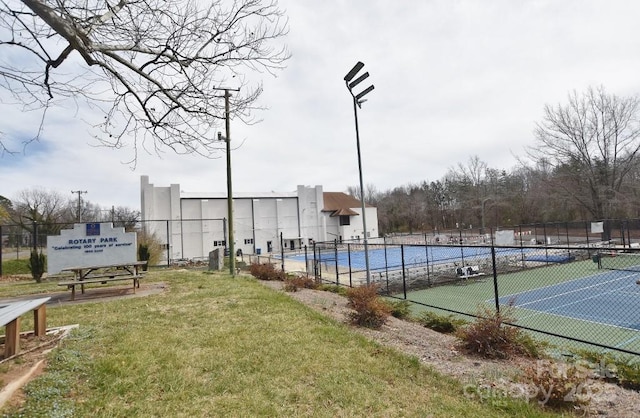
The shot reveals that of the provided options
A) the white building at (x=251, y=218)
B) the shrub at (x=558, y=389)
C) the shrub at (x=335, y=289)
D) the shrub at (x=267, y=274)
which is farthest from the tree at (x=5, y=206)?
the shrub at (x=558, y=389)

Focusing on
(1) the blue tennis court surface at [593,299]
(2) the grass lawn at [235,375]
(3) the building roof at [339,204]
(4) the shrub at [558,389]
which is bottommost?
(1) the blue tennis court surface at [593,299]

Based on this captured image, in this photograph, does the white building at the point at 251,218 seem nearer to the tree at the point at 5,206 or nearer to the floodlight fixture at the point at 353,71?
the tree at the point at 5,206

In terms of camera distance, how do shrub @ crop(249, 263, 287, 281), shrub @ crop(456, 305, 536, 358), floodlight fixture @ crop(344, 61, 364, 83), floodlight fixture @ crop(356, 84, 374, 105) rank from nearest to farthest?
shrub @ crop(456, 305, 536, 358) < floodlight fixture @ crop(344, 61, 364, 83) < floodlight fixture @ crop(356, 84, 374, 105) < shrub @ crop(249, 263, 287, 281)

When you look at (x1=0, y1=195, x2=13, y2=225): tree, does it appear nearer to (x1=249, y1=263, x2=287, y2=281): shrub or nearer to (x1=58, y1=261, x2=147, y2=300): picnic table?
(x1=58, y1=261, x2=147, y2=300): picnic table

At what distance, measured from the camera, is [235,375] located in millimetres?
3736

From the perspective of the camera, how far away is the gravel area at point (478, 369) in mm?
3352

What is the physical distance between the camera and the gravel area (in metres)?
3.35

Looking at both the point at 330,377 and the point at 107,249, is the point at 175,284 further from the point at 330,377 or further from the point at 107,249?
the point at 330,377

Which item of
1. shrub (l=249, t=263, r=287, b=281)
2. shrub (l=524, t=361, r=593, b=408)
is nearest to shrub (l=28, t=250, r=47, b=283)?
shrub (l=249, t=263, r=287, b=281)

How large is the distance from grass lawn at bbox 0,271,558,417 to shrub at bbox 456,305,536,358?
124cm

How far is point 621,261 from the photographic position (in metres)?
24.7

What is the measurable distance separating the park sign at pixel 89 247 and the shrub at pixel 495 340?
462 inches

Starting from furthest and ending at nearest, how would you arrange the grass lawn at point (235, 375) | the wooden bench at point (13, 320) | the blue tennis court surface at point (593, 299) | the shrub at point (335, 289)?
the blue tennis court surface at point (593, 299)
the shrub at point (335, 289)
the wooden bench at point (13, 320)
the grass lawn at point (235, 375)

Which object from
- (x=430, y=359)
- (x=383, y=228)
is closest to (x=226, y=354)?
(x=430, y=359)
